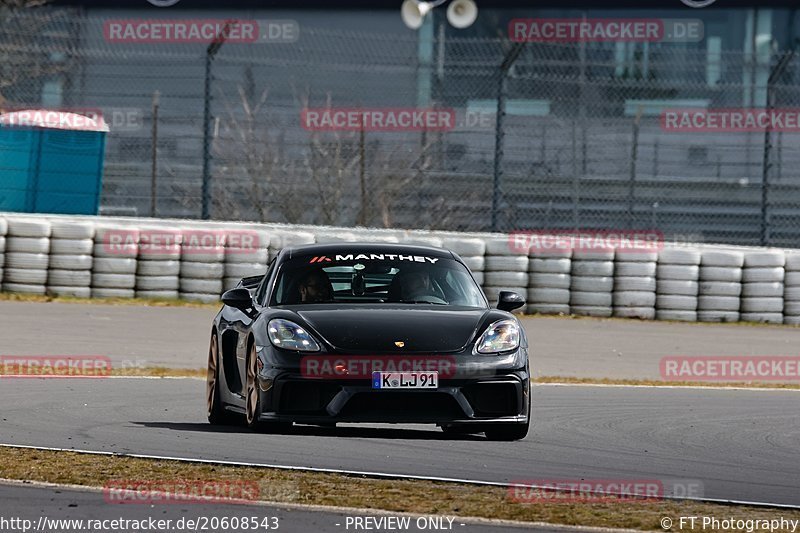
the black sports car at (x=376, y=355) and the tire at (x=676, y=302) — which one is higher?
the tire at (x=676, y=302)

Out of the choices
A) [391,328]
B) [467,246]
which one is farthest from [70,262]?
[391,328]

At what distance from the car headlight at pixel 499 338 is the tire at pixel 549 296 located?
9895 mm

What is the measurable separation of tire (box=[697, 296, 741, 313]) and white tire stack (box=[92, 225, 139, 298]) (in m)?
6.52

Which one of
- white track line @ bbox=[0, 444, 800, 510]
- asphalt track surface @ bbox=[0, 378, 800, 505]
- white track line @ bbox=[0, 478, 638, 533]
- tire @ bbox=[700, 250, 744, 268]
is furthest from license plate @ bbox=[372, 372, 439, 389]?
tire @ bbox=[700, 250, 744, 268]

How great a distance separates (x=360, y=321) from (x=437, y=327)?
1.35 feet

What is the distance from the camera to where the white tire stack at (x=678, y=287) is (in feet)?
61.5

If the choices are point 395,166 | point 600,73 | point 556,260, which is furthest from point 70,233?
point 600,73

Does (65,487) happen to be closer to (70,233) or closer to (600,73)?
(70,233)

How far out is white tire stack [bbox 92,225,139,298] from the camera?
1800 cm

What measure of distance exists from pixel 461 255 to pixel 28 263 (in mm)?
4807

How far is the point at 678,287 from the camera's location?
62.0 ft

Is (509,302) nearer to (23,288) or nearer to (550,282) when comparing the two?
(550,282)
